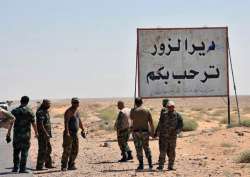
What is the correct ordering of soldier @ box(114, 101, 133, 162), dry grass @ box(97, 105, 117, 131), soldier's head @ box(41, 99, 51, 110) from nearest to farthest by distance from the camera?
soldier's head @ box(41, 99, 51, 110), soldier @ box(114, 101, 133, 162), dry grass @ box(97, 105, 117, 131)

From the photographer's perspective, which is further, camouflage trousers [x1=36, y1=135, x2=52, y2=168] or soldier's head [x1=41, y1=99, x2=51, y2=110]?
camouflage trousers [x1=36, y1=135, x2=52, y2=168]

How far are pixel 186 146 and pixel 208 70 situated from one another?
256 inches

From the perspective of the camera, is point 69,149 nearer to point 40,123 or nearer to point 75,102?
A: point 40,123

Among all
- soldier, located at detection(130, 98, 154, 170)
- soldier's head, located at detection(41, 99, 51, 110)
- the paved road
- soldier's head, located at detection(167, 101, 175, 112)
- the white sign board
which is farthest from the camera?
the white sign board

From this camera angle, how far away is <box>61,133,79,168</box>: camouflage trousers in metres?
14.9

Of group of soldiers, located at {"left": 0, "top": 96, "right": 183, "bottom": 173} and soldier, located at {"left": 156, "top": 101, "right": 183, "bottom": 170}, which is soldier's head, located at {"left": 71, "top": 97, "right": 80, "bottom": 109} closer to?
group of soldiers, located at {"left": 0, "top": 96, "right": 183, "bottom": 173}

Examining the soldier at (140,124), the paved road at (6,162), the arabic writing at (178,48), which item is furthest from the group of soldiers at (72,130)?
the arabic writing at (178,48)

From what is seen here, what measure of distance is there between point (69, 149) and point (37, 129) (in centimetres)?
93

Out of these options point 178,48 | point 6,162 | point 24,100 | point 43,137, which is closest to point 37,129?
point 43,137

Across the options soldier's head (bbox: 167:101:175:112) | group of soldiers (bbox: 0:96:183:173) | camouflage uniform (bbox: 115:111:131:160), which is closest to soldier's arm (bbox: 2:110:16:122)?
group of soldiers (bbox: 0:96:183:173)

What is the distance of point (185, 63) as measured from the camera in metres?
28.8

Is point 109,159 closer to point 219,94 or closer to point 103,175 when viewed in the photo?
point 103,175

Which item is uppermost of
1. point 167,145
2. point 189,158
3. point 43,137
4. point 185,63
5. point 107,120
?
point 185,63

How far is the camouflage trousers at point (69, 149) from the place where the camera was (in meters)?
14.9
